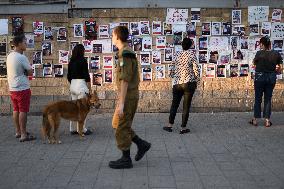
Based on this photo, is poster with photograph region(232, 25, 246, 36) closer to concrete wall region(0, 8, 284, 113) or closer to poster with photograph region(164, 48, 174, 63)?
concrete wall region(0, 8, 284, 113)

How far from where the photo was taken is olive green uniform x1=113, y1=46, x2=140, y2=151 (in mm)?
5625

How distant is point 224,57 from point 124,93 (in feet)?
16.6

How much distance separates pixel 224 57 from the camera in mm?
10078

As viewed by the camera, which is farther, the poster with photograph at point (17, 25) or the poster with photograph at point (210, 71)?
the poster with photograph at point (210, 71)

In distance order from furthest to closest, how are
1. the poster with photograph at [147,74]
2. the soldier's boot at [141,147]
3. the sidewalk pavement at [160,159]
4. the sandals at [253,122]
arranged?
the poster with photograph at [147,74], the sandals at [253,122], the soldier's boot at [141,147], the sidewalk pavement at [160,159]

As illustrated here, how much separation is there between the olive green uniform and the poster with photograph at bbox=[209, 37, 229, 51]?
15.1 feet

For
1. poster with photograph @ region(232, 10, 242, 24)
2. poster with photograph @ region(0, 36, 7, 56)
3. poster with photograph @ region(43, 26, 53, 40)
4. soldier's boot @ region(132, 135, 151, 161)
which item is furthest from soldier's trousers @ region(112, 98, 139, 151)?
poster with photograph @ region(0, 36, 7, 56)

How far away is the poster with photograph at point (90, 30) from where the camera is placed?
9.91m

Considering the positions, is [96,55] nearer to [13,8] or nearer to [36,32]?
[36,32]

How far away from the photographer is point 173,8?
984 cm

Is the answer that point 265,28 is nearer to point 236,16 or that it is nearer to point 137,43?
point 236,16

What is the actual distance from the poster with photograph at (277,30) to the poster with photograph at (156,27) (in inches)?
106

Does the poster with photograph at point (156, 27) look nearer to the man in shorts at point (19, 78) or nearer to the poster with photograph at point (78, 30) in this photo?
the poster with photograph at point (78, 30)

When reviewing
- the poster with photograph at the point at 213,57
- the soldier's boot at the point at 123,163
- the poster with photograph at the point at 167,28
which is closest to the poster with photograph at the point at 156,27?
Answer: the poster with photograph at the point at 167,28
